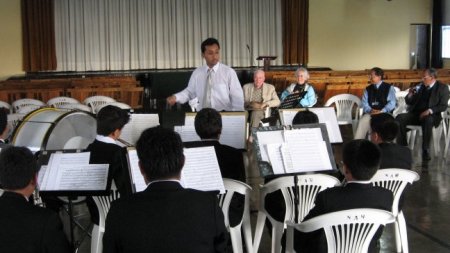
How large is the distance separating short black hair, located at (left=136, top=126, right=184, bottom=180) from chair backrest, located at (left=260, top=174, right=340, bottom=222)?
1.49 m

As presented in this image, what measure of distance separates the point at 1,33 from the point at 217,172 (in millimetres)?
13066

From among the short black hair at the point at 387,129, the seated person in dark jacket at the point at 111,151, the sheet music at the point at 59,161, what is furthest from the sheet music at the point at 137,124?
the short black hair at the point at 387,129

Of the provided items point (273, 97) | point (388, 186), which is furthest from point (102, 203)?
point (273, 97)

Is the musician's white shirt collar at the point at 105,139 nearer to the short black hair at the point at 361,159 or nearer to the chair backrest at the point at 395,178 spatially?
the short black hair at the point at 361,159

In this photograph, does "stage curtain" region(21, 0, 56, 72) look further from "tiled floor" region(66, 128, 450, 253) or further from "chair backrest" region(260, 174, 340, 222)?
"chair backrest" region(260, 174, 340, 222)

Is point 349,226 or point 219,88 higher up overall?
point 219,88

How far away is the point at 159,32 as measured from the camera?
15.9 meters

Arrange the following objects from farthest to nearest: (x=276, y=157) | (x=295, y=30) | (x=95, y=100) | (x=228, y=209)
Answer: (x=295, y=30), (x=95, y=100), (x=228, y=209), (x=276, y=157)

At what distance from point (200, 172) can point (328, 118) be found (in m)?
2.35

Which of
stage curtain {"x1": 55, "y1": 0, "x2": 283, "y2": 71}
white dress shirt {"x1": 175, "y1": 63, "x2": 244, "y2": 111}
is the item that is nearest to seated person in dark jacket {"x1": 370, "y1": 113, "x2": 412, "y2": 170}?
white dress shirt {"x1": 175, "y1": 63, "x2": 244, "y2": 111}

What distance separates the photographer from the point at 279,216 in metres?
3.56

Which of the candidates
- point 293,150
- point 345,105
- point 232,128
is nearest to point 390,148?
point 293,150

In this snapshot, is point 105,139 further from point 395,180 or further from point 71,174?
point 395,180

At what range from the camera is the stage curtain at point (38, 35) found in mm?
14250
